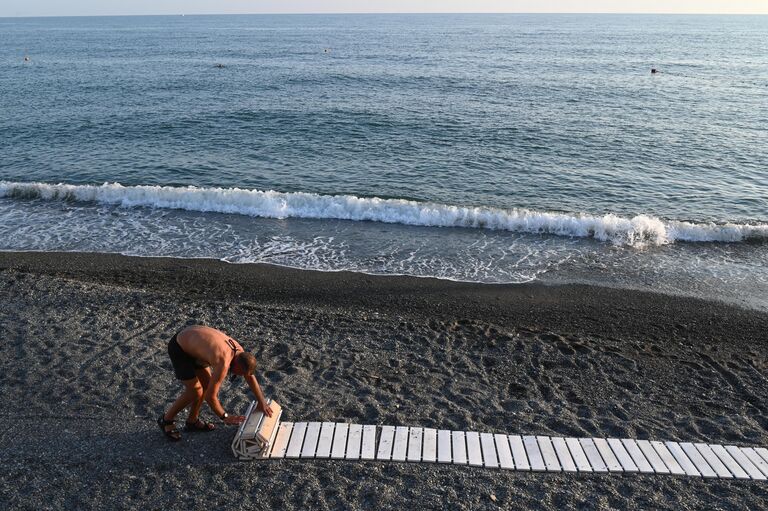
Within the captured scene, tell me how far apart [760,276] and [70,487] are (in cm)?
→ 1452

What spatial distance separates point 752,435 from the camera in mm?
7676

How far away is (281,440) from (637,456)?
13.8ft

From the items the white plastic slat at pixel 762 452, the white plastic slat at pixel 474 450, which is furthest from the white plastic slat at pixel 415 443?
the white plastic slat at pixel 762 452

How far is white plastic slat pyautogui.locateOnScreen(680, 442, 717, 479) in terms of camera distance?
6.82 metres

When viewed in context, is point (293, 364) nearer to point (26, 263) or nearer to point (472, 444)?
point (472, 444)

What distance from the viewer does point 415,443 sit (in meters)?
7.16

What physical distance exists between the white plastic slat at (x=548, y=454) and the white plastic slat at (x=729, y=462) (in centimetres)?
198

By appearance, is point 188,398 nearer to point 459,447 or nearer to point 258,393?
point 258,393

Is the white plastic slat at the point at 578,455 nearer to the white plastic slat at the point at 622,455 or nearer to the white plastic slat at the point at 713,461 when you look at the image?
the white plastic slat at the point at 622,455

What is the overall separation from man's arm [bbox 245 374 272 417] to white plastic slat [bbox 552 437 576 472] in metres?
3.43

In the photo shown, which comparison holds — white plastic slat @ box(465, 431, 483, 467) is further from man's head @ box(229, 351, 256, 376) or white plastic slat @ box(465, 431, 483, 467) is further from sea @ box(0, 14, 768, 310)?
sea @ box(0, 14, 768, 310)

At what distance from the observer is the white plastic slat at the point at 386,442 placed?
694 centimetres

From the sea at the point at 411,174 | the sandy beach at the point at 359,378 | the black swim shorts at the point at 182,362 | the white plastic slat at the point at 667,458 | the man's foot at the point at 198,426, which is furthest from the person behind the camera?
the sea at the point at 411,174

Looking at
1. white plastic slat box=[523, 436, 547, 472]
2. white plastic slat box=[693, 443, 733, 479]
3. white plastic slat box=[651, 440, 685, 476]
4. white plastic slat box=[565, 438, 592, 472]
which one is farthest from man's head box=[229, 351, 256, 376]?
white plastic slat box=[693, 443, 733, 479]
